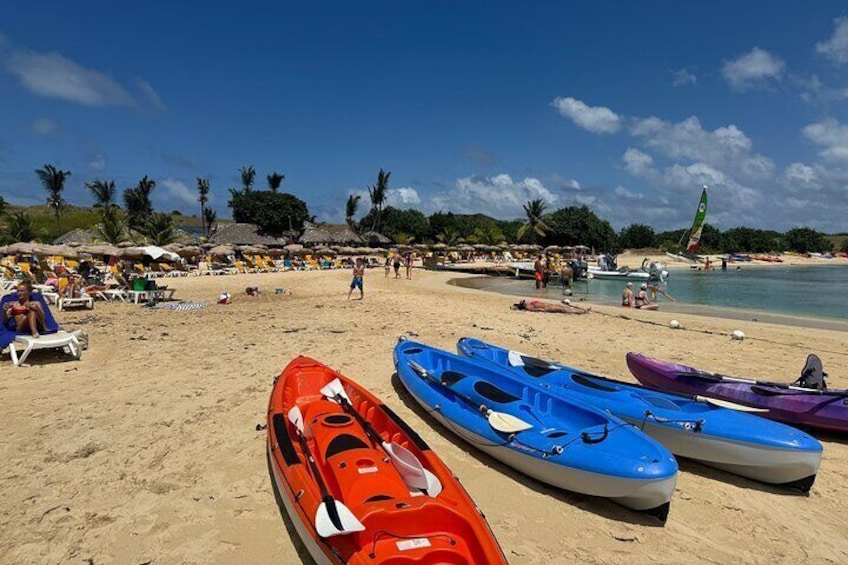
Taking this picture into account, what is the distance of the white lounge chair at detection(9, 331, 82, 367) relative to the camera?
6648mm

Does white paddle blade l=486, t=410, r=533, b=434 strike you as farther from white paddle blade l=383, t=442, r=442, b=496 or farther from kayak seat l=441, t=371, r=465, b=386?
white paddle blade l=383, t=442, r=442, b=496

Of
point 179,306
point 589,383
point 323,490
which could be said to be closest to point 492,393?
point 589,383

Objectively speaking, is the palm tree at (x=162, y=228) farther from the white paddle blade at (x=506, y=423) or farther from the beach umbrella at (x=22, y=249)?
the white paddle blade at (x=506, y=423)

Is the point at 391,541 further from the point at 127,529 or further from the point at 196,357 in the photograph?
the point at 196,357

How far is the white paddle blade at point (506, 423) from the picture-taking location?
13.3 feet

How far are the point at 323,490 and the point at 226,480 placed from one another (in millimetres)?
1533

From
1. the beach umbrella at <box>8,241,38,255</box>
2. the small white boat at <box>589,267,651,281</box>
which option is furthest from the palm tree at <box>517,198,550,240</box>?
the beach umbrella at <box>8,241,38,255</box>

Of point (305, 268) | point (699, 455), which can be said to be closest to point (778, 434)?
point (699, 455)

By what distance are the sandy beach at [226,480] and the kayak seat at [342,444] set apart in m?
0.60

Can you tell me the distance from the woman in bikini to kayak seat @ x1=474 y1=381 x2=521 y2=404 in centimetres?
698

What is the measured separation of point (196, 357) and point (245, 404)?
8.61ft

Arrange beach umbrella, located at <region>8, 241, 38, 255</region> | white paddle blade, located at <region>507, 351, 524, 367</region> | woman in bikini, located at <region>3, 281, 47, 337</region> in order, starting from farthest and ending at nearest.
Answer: beach umbrella, located at <region>8, 241, 38, 255</region>, woman in bikini, located at <region>3, 281, 47, 337</region>, white paddle blade, located at <region>507, 351, 524, 367</region>

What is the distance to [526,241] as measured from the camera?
226ft

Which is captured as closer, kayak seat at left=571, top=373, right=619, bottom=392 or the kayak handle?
the kayak handle
